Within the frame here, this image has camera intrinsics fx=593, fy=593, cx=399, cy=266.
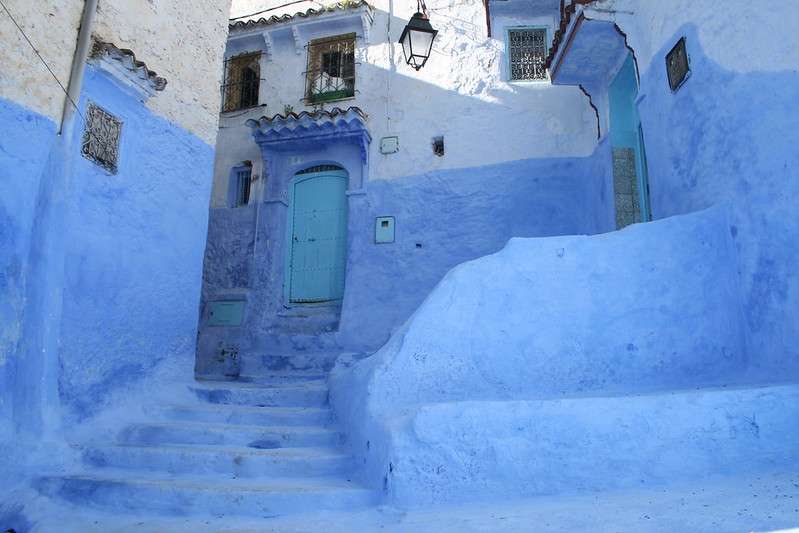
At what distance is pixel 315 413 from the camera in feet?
17.6

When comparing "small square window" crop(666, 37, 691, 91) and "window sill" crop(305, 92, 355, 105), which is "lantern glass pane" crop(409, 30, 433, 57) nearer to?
"window sill" crop(305, 92, 355, 105)

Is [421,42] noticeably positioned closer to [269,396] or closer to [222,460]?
[269,396]

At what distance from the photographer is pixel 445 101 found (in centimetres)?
934

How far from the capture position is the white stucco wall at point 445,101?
888 cm

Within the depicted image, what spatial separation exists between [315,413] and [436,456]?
2.09m

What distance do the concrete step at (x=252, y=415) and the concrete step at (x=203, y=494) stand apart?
997 millimetres

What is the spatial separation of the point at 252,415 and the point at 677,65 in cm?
492

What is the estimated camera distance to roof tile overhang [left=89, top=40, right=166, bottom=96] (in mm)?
5129

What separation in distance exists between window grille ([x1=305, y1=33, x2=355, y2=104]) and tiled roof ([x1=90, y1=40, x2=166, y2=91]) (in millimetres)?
4462

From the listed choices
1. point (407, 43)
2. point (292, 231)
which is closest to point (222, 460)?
point (292, 231)

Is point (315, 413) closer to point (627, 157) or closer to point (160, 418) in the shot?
point (160, 418)

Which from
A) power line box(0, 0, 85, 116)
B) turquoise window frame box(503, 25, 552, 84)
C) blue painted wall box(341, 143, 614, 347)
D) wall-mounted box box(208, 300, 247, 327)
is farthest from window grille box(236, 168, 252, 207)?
power line box(0, 0, 85, 116)

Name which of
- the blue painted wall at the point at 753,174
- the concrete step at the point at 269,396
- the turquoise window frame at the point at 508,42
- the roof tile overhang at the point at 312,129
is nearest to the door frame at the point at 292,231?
the roof tile overhang at the point at 312,129

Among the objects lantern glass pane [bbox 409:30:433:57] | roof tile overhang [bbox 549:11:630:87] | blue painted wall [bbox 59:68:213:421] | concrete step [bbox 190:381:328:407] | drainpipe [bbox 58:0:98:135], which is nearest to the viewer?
drainpipe [bbox 58:0:98:135]
